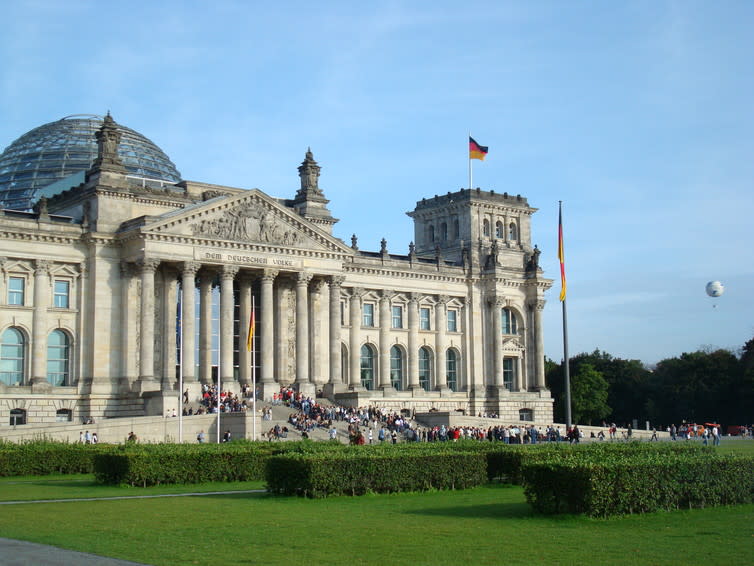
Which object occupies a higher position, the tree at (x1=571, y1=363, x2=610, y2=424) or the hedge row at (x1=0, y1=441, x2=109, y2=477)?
the tree at (x1=571, y1=363, x2=610, y2=424)

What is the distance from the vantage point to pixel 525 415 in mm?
93938

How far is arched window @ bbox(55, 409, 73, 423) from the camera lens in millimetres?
67125

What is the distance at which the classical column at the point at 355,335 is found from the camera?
8552cm

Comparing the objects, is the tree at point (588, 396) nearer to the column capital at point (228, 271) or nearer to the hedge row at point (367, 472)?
the column capital at point (228, 271)

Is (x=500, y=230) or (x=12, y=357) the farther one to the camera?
(x=500, y=230)

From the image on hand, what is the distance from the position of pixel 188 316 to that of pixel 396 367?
26.4 m

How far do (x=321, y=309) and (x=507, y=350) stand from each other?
22900 mm

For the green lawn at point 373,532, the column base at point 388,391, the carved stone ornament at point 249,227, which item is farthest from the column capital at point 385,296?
the green lawn at point 373,532

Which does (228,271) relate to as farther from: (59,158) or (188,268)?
(59,158)

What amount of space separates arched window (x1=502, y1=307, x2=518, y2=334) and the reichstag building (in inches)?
7.8

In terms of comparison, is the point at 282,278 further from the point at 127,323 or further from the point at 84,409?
the point at 84,409

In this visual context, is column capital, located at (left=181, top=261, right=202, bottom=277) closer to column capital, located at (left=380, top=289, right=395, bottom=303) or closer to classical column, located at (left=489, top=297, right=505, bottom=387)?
column capital, located at (left=380, top=289, right=395, bottom=303)

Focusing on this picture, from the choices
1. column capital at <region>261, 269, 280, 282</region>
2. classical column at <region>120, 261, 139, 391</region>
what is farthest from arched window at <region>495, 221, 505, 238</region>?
classical column at <region>120, 261, 139, 391</region>

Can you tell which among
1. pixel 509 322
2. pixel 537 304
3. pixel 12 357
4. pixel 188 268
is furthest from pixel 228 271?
pixel 537 304
